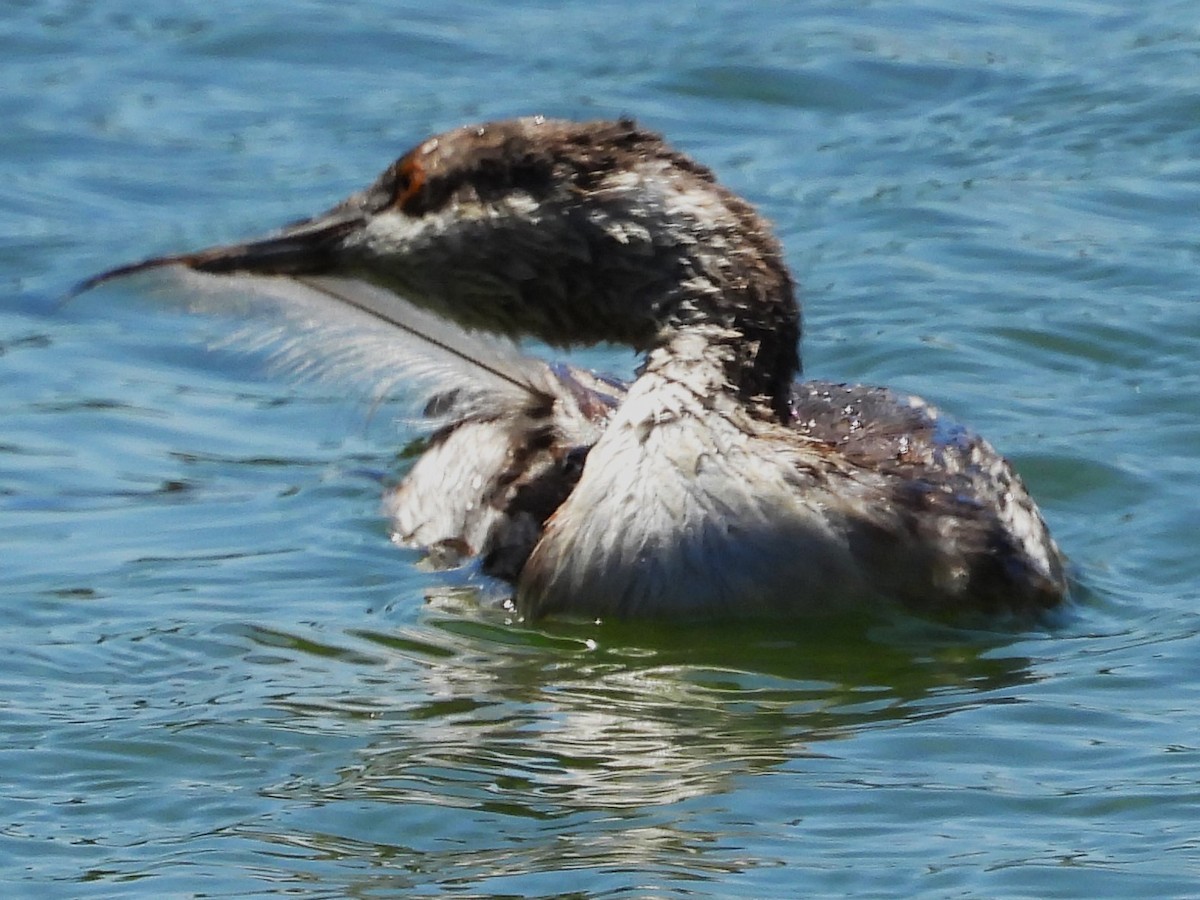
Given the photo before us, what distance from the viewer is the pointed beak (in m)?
8.35

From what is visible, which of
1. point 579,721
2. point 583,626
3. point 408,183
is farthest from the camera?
point 408,183

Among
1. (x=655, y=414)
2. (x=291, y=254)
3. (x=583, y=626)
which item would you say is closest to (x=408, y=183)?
(x=291, y=254)

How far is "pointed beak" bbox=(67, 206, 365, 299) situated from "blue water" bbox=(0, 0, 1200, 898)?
0.90 m

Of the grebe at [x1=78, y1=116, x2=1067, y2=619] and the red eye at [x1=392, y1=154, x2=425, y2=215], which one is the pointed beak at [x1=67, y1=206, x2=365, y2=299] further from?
the red eye at [x1=392, y1=154, x2=425, y2=215]

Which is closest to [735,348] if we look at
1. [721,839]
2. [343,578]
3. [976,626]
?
[976,626]

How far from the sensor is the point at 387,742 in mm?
6898

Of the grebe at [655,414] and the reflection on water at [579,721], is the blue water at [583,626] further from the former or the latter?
the grebe at [655,414]

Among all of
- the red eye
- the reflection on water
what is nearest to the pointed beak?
the red eye

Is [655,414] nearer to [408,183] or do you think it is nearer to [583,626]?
[583,626]

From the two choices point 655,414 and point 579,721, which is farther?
point 655,414

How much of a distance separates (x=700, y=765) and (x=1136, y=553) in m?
2.71

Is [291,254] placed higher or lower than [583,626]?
higher

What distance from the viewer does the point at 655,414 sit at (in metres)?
7.83

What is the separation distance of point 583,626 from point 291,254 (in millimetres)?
1560
